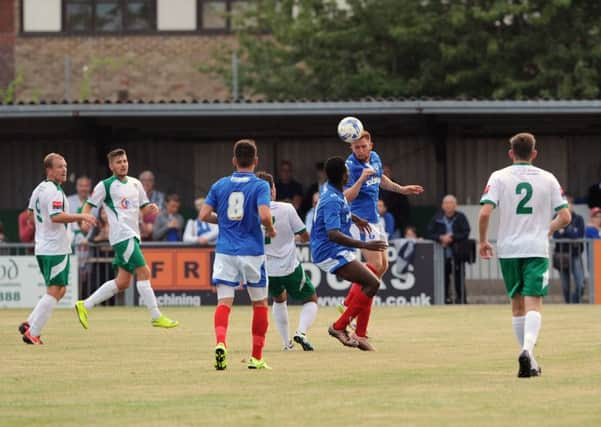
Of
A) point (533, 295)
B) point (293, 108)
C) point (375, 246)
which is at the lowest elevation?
point (533, 295)

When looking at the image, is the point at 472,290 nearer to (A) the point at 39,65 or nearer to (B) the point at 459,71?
(B) the point at 459,71

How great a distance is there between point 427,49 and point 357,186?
23.7 meters

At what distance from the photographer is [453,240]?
2533 centimetres

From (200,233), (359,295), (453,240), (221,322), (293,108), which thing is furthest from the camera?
(293,108)

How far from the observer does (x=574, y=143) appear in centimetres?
2920

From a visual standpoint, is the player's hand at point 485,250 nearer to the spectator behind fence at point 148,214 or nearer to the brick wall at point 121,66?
the spectator behind fence at point 148,214

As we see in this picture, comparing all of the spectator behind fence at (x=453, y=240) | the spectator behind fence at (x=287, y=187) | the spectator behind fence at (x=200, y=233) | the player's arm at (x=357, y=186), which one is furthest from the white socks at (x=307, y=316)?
the spectator behind fence at (x=287, y=187)

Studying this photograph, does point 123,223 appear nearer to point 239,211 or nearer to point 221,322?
point 239,211

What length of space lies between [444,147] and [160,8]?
15784 millimetres

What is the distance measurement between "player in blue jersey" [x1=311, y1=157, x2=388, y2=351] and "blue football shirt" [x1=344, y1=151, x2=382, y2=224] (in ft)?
0.55

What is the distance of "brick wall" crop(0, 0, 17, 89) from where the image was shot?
42969mm

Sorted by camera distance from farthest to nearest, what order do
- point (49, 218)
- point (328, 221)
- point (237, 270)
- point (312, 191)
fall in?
point (312, 191), point (49, 218), point (328, 221), point (237, 270)

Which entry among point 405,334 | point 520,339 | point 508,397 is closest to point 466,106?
point 405,334

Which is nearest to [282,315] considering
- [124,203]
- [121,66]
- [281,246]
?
[281,246]
